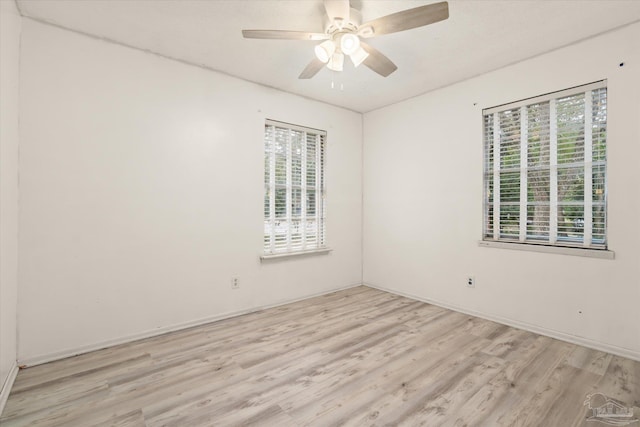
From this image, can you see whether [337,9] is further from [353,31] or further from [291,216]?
[291,216]

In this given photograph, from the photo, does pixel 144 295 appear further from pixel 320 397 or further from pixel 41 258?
pixel 320 397

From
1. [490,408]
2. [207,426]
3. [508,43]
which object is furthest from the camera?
[508,43]

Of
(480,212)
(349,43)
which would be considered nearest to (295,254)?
(480,212)

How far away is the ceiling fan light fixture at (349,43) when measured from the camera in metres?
2.09

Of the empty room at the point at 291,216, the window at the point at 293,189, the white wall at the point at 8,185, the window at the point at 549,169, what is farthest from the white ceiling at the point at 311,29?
the window at the point at 293,189

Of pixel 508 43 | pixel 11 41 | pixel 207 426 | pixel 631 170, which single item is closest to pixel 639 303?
pixel 631 170

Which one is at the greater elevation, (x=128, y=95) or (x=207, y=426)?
(x=128, y=95)

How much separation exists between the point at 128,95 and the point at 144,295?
187 cm

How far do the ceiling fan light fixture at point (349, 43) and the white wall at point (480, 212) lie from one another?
6.51ft

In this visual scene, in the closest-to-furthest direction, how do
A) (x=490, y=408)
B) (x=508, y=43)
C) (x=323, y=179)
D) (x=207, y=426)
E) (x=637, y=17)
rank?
(x=207, y=426) < (x=490, y=408) < (x=637, y=17) < (x=508, y=43) < (x=323, y=179)

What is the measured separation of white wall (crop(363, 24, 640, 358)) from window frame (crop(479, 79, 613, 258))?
6cm

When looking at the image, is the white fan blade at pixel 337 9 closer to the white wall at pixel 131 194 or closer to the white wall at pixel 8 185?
the white wall at pixel 131 194

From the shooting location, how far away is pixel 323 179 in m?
4.28

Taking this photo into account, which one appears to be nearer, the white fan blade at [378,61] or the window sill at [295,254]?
the white fan blade at [378,61]
